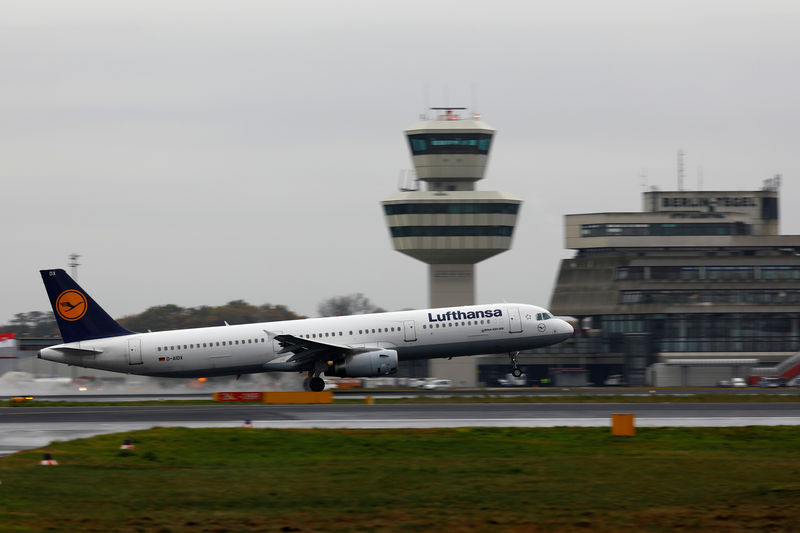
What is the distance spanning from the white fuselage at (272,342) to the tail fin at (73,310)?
517mm

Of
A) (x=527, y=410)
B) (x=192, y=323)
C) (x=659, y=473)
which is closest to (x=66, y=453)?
(x=659, y=473)

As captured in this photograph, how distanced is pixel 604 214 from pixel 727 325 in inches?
765

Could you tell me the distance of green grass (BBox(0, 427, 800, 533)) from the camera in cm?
1792

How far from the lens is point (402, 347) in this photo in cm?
5416

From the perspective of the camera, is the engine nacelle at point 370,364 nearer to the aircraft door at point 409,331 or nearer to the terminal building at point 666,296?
the aircraft door at point 409,331

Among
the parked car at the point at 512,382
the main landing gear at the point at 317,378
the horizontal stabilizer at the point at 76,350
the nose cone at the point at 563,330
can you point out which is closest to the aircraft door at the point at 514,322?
the nose cone at the point at 563,330

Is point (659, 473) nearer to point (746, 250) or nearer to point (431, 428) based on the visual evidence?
point (431, 428)

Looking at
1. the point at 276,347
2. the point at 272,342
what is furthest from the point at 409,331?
the point at 272,342

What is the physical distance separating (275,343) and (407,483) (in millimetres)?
32631

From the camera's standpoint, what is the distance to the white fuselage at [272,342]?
174 ft

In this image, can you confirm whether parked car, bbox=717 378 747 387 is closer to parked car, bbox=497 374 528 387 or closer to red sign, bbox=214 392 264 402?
parked car, bbox=497 374 528 387

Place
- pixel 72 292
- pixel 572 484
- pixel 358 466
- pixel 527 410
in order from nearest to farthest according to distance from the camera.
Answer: pixel 572 484, pixel 358 466, pixel 527 410, pixel 72 292

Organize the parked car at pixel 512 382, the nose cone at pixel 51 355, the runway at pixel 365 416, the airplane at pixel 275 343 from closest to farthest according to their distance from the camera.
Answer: the runway at pixel 365 416 → the nose cone at pixel 51 355 → the airplane at pixel 275 343 → the parked car at pixel 512 382

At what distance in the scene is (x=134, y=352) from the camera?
5316 cm
